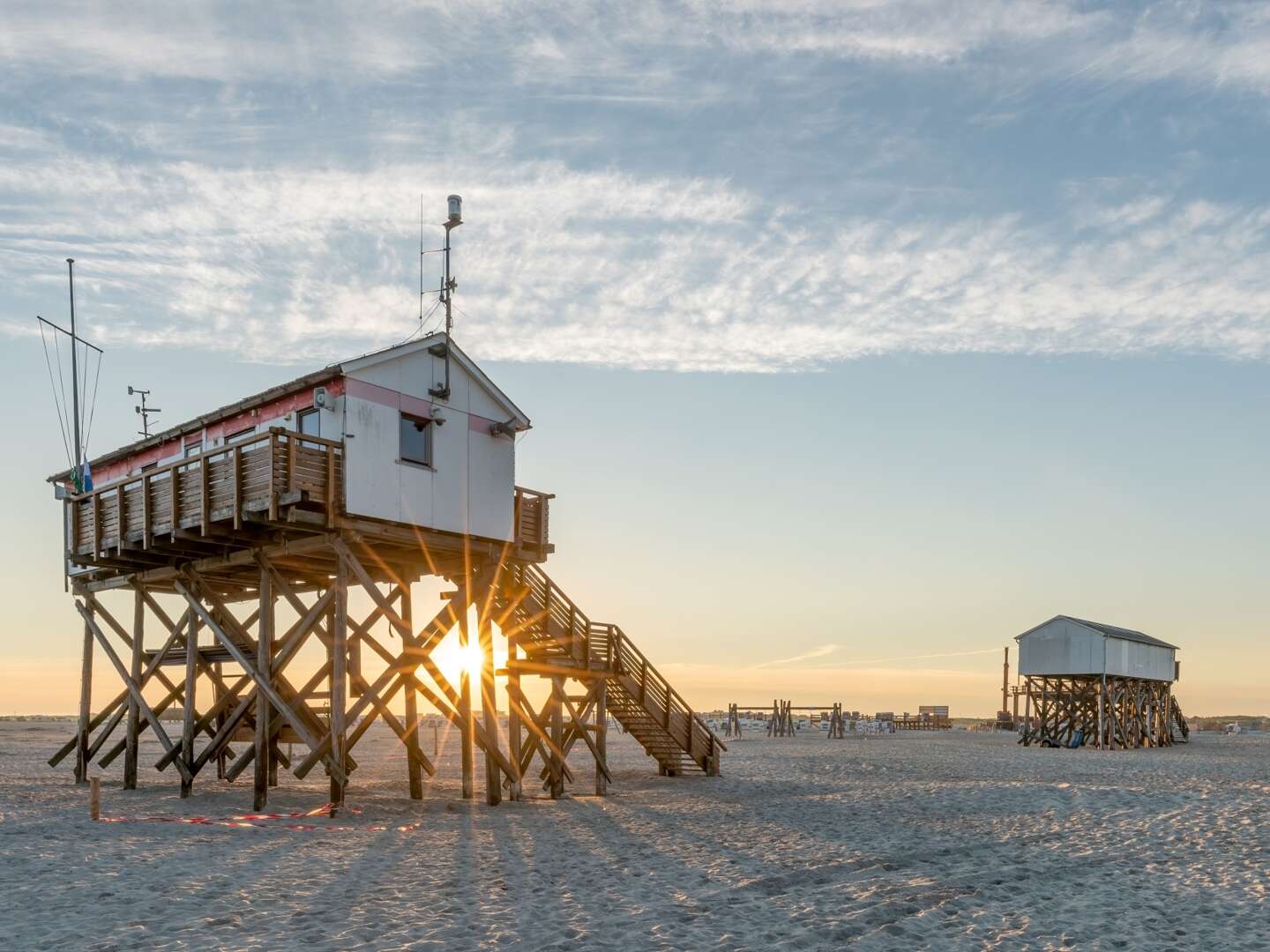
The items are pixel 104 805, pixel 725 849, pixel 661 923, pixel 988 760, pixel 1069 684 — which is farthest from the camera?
pixel 1069 684

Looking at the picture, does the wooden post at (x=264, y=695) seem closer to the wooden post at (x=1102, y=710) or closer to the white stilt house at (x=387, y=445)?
the white stilt house at (x=387, y=445)

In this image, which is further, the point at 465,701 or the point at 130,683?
the point at 130,683

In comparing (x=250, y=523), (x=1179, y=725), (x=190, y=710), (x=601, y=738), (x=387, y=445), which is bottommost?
(x=1179, y=725)

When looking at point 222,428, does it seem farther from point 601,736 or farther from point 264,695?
point 601,736

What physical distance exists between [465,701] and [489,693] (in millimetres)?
1030

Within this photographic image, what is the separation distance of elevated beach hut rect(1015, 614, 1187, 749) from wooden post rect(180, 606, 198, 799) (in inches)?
1641

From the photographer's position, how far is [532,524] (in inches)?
1000

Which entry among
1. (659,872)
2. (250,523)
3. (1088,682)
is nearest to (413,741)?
(250,523)

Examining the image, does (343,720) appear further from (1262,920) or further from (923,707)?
(923,707)

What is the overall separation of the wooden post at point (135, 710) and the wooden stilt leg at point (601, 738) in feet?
34.3

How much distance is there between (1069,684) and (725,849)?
44.4 m

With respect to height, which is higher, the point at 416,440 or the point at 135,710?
the point at 416,440

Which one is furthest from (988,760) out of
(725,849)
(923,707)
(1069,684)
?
(923,707)

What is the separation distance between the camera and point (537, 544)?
25453 millimetres
